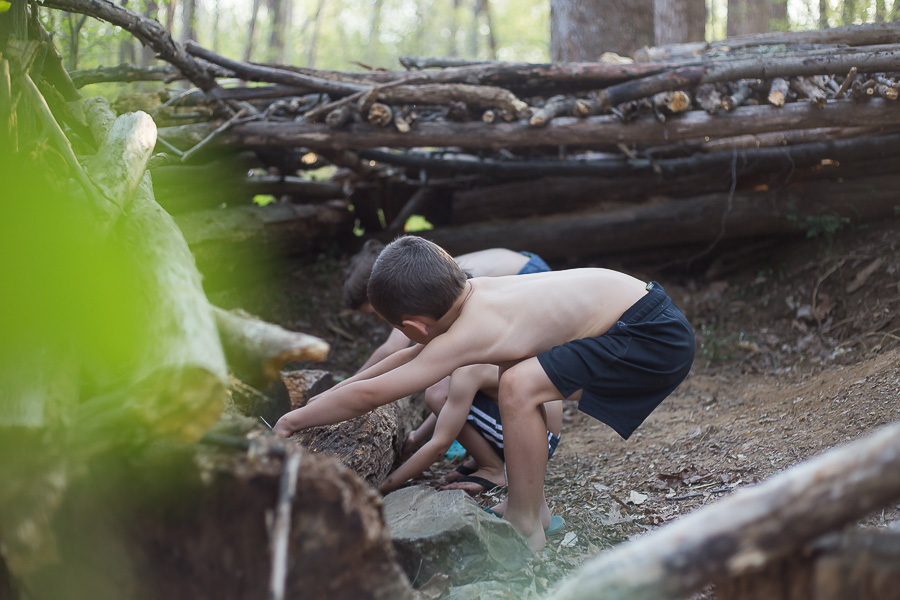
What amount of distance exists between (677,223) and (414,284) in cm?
403

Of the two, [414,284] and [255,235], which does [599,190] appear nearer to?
[255,235]

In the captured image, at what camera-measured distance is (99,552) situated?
1.52m

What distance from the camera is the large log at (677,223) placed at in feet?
18.2

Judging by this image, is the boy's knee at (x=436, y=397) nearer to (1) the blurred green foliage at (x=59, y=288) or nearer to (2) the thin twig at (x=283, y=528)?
(1) the blurred green foliage at (x=59, y=288)

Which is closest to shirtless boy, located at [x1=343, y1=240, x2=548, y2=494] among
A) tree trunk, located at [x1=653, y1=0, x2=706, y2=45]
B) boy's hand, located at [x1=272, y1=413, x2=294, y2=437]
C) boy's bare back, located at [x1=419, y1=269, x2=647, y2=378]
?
boy's bare back, located at [x1=419, y1=269, x2=647, y2=378]

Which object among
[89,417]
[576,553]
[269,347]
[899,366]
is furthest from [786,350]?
[89,417]

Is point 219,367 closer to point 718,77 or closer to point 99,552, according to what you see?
point 99,552

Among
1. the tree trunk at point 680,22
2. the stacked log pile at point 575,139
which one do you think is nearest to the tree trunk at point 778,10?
the tree trunk at point 680,22

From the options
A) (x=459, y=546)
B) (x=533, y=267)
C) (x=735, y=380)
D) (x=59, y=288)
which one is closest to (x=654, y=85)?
(x=533, y=267)

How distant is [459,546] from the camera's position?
234 cm

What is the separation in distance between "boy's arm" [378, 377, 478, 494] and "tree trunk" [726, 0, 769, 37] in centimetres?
846

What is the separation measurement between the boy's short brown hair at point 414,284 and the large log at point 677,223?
11.1 feet

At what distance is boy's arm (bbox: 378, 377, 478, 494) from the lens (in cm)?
310

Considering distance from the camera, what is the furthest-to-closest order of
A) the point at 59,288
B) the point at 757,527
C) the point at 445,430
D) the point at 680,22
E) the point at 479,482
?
the point at 680,22 < the point at 479,482 < the point at 445,430 < the point at 59,288 < the point at 757,527
